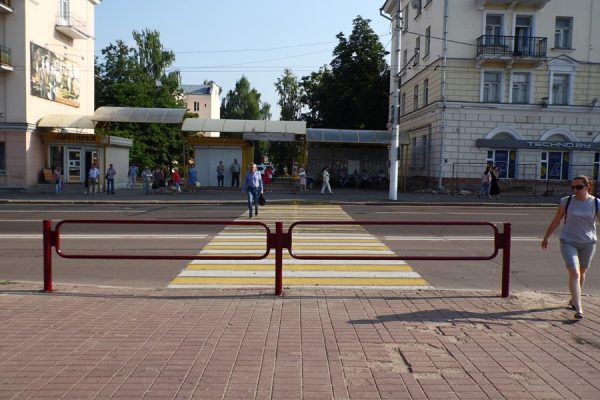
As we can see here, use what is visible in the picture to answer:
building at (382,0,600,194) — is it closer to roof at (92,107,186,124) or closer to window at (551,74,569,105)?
window at (551,74,569,105)

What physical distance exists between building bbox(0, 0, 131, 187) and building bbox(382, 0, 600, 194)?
19.9 meters

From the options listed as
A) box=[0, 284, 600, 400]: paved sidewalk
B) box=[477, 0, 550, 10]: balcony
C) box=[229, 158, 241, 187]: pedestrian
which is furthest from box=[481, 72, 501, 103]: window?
box=[0, 284, 600, 400]: paved sidewalk

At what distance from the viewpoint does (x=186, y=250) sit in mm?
10820

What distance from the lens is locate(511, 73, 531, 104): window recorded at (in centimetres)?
3151

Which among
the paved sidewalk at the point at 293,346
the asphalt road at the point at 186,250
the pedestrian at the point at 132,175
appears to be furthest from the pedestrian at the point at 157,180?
the paved sidewalk at the point at 293,346

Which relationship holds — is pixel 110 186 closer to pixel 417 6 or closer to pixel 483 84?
pixel 483 84

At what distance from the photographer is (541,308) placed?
6.35 metres

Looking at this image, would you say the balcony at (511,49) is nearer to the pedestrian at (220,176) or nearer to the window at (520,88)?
the window at (520,88)

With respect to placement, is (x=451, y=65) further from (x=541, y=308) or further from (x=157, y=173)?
(x=541, y=308)

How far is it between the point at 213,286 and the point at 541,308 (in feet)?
14.0

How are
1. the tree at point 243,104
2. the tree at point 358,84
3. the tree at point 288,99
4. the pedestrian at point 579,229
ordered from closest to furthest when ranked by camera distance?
the pedestrian at point 579,229 < the tree at point 358,84 < the tree at point 288,99 < the tree at point 243,104

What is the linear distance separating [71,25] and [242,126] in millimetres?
13331

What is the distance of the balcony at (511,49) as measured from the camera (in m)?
30.4

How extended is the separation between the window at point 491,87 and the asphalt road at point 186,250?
14.8 m
